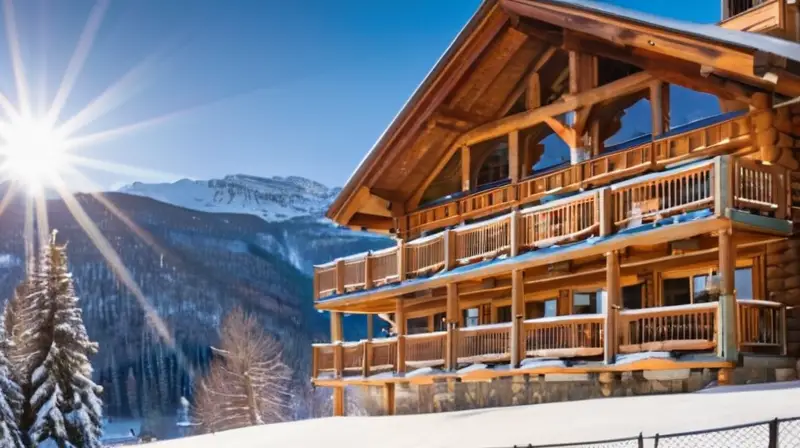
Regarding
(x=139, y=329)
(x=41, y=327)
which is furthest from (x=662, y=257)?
(x=139, y=329)

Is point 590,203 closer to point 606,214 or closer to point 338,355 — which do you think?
point 606,214

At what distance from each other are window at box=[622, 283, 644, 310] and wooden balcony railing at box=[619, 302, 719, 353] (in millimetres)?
2437

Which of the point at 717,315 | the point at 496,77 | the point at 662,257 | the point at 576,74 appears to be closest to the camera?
the point at 717,315

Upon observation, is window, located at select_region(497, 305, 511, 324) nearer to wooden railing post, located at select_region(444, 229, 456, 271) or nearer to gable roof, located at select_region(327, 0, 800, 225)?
wooden railing post, located at select_region(444, 229, 456, 271)

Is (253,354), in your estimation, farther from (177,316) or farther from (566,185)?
(177,316)

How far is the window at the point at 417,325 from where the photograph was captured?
29891 millimetres

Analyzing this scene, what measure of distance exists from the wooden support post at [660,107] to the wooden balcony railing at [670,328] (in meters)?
3.85

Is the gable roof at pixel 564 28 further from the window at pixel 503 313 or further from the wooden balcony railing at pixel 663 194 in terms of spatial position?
the window at pixel 503 313

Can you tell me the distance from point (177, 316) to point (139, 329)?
6.83m

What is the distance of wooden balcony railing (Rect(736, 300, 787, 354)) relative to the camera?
663 inches

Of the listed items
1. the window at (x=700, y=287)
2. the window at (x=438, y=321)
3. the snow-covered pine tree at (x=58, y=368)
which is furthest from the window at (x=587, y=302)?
the snow-covered pine tree at (x=58, y=368)

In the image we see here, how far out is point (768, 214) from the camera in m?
17.6

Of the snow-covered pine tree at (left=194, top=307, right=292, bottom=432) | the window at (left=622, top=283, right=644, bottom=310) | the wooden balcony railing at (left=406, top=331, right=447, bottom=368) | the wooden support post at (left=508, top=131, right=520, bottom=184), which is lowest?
the snow-covered pine tree at (left=194, top=307, right=292, bottom=432)

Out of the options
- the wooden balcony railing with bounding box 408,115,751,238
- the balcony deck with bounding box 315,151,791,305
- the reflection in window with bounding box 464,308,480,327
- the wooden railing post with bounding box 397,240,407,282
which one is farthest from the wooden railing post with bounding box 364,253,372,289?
the reflection in window with bounding box 464,308,480,327
